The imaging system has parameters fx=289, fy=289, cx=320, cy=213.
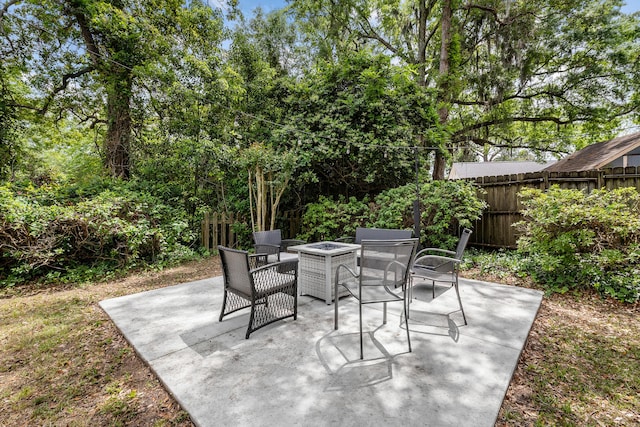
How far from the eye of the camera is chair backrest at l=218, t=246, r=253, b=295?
247cm

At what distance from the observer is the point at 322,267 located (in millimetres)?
3410

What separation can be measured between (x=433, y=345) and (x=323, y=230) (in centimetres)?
430

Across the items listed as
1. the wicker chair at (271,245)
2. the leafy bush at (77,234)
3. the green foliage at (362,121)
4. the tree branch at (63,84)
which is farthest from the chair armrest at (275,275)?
the tree branch at (63,84)

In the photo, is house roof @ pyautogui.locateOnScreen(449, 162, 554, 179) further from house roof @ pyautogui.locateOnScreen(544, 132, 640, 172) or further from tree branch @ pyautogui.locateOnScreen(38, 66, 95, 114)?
tree branch @ pyautogui.locateOnScreen(38, 66, 95, 114)

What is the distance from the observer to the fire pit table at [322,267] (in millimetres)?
3340

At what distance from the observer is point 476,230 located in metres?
6.44

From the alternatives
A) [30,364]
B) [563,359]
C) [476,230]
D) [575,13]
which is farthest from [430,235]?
[575,13]

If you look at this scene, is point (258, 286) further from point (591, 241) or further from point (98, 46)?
point (98, 46)

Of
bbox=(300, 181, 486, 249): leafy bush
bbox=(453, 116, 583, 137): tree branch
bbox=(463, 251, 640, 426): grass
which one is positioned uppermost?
bbox=(453, 116, 583, 137): tree branch

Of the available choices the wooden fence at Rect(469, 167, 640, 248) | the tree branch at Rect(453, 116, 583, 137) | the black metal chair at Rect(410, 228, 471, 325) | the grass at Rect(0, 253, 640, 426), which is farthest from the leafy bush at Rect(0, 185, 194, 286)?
the tree branch at Rect(453, 116, 583, 137)

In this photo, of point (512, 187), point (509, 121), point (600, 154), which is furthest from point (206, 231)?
point (600, 154)

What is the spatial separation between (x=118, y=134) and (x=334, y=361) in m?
8.30

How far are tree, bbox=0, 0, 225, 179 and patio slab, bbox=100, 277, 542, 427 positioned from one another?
620 centimetres

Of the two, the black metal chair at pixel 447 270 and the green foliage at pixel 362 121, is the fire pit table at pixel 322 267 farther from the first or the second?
the green foliage at pixel 362 121
